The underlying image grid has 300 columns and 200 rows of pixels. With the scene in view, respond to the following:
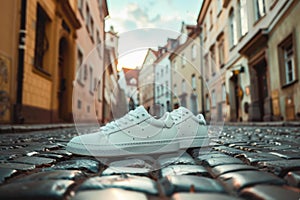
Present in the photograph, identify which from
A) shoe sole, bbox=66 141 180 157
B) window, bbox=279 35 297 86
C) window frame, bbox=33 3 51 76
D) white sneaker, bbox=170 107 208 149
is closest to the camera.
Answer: shoe sole, bbox=66 141 180 157

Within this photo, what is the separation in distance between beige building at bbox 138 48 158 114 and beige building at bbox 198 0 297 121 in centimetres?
295

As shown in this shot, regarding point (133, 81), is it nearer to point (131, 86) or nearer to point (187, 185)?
point (131, 86)

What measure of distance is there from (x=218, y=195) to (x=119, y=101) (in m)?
0.94

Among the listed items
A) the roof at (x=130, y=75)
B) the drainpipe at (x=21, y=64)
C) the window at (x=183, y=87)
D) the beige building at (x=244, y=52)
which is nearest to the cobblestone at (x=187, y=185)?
the roof at (x=130, y=75)

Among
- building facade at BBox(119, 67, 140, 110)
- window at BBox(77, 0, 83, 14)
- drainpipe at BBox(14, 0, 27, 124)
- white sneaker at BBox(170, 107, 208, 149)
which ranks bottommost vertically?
white sneaker at BBox(170, 107, 208, 149)

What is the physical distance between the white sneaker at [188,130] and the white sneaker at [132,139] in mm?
84

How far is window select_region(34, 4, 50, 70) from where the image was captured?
16.7 ft

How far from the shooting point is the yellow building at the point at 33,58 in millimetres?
3840

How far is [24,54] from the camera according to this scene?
4.10m

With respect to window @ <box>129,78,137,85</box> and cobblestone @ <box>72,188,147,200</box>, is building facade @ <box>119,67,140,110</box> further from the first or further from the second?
cobblestone @ <box>72,188,147,200</box>

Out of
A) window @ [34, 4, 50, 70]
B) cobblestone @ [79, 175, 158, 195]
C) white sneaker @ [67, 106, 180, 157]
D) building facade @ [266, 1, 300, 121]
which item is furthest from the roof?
building facade @ [266, 1, 300, 121]

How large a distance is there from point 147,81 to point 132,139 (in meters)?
0.44

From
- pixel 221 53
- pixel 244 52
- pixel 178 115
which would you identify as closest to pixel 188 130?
pixel 178 115

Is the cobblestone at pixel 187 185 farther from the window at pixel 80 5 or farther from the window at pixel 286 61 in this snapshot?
the window at pixel 80 5
